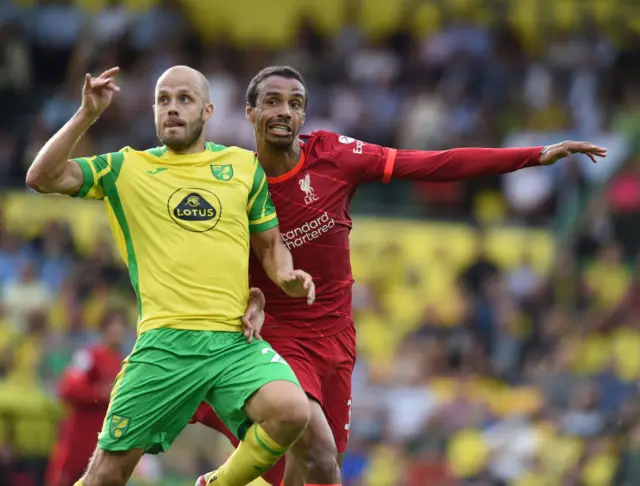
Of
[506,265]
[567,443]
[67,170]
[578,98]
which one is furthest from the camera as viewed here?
[578,98]

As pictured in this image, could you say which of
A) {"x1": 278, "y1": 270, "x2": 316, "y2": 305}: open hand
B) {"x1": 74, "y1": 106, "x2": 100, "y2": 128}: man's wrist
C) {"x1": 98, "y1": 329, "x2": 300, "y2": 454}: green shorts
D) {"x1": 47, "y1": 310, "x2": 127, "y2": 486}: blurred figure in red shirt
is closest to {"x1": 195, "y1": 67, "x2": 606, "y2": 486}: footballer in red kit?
{"x1": 278, "y1": 270, "x2": 316, "y2": 305}: open hand

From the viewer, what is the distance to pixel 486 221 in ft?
53.4

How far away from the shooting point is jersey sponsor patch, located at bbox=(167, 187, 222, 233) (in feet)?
24.7

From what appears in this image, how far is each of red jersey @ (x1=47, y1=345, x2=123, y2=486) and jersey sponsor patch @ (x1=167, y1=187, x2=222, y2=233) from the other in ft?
15.8

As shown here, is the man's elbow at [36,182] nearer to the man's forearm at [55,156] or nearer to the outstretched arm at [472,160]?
the man's forearm at [55,156]

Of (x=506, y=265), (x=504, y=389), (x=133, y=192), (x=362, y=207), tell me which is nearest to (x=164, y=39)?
(x=362, y=207)

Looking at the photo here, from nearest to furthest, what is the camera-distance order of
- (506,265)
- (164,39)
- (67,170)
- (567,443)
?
(67,170), (567,443), (506,265), (164,39)

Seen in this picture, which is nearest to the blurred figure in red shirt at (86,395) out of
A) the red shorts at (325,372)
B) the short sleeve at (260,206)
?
the red shorts at (325,372)

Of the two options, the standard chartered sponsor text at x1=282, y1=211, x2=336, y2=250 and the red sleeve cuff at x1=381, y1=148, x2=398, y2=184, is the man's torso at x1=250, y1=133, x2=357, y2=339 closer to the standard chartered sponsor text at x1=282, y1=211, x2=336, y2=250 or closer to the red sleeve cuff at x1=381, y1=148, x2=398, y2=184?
the standard chartered sponsor text at x1=282, y1=211, x2=336, y2=250

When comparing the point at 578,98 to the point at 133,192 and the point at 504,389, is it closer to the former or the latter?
the point at 504,389

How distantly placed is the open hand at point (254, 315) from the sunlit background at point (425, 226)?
506 cm

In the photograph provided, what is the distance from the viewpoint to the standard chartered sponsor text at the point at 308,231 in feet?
27.3

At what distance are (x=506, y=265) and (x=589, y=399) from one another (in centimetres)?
269

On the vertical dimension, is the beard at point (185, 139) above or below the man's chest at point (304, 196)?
above
